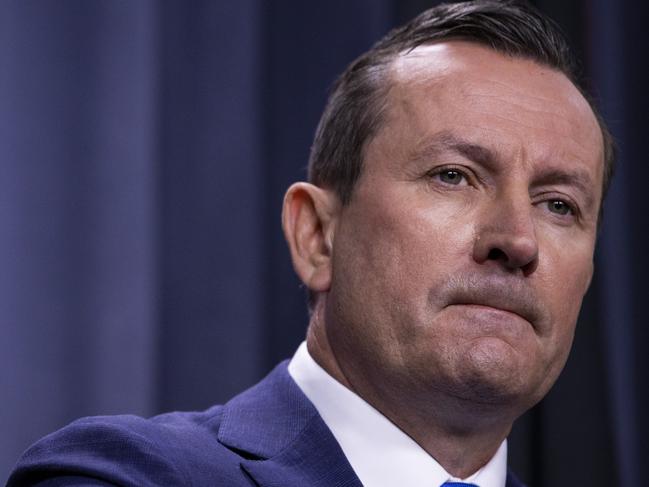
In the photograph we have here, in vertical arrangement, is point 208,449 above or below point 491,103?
below

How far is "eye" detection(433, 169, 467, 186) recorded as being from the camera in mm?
1646

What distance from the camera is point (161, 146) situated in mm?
2148

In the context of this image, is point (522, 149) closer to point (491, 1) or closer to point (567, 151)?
point (567, 151)

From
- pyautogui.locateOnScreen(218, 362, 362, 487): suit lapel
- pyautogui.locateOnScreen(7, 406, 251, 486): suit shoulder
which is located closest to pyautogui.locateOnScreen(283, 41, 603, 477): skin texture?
pyautogui.locateOnScreen(218, 362, 362, 487): suit lapel

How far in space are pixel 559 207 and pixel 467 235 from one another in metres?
0.22

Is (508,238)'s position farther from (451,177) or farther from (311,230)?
(311,230)

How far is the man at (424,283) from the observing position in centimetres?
154

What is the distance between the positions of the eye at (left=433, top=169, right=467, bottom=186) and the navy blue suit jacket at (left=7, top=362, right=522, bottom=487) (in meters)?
0.40

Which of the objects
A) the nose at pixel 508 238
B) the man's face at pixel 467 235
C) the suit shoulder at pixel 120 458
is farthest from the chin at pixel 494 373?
the suit shoulder at pixel 120 458

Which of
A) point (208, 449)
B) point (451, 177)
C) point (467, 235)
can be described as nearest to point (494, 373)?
point (467, 235)

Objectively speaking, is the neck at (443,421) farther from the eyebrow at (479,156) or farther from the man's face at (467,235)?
the eyebrow at (479,156)

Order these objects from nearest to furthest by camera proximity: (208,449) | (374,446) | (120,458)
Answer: (120,458)
(208,449)
(374,446)

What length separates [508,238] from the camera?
1.54m

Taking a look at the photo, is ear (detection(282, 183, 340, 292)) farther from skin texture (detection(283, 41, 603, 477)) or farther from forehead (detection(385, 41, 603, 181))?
forehead (detection(385, 41, 603, 181))
